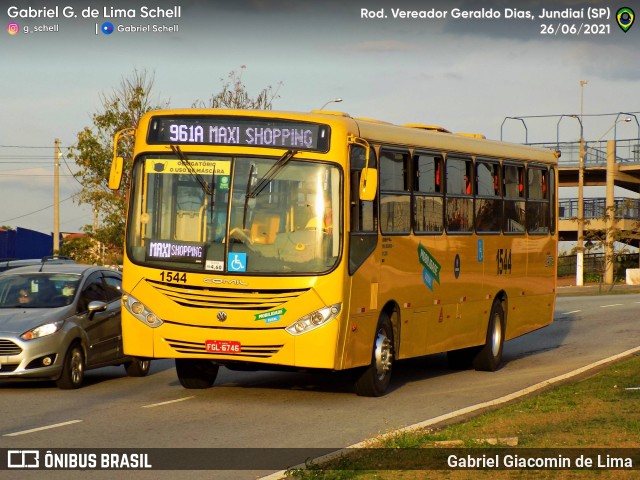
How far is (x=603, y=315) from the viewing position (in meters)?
34.1

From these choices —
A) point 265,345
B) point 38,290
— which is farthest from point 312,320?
point 38,290

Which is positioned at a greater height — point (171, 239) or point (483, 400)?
point (171, 239)

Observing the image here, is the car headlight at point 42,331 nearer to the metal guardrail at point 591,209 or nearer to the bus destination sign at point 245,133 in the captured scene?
the bus destination sign at point 245,133

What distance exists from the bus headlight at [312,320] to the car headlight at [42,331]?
3.44 meters

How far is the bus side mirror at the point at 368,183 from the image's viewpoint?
49.2ft

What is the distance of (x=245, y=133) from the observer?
1535cm

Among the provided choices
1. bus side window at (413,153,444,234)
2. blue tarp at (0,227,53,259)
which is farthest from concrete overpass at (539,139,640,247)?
bus side window at (413,153,444,234)

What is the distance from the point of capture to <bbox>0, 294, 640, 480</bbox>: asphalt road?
1197cm

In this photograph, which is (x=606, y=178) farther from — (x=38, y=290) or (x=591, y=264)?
(x=38, y=290)

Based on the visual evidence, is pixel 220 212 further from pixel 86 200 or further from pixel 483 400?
pixel 86 200

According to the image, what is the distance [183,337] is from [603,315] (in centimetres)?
2102

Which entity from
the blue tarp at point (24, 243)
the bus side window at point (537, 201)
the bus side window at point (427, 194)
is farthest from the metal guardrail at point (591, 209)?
the bus side window at point (427, 194)

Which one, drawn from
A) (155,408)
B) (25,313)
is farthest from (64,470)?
(25,313)

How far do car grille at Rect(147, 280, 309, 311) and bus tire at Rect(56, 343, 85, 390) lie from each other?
7.30ft
